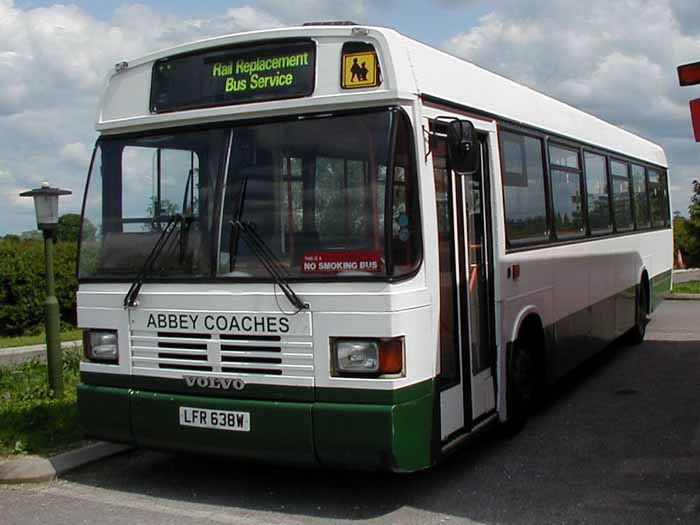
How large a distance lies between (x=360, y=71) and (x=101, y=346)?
266 centimetres

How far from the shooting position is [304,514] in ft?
19.2

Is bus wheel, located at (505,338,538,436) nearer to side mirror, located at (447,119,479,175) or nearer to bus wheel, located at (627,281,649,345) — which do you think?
side mirror, located at (447,119,479,175)

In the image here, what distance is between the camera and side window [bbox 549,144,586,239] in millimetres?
8968

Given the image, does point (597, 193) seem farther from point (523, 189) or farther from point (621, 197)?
point (523, 189)

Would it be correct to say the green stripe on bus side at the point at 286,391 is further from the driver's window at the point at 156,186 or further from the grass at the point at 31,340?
the grass at the point at 31,340

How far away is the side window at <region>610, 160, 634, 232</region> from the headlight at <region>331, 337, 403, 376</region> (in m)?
6.94

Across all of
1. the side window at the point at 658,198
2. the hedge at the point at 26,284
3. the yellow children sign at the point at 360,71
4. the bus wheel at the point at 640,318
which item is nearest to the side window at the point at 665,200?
the side window at the point at 658,198

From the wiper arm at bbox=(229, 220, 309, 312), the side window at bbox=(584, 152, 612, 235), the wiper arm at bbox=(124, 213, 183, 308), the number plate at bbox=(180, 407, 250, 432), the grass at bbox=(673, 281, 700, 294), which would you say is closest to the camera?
the wiper arm at bbox=(229, 220, 309, 312)

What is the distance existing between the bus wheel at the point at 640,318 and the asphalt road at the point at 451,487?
15.2 ft

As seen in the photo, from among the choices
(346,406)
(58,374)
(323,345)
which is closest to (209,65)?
(323,345)

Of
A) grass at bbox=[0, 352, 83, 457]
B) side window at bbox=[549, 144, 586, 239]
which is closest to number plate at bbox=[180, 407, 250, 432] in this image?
grass at bbox=[0, 352, 83, 457]

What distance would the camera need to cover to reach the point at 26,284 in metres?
20.1

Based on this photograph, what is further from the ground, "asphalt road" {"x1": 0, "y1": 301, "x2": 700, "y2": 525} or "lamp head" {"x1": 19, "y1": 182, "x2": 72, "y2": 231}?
"lamp head" {"x1": 19, "y1": 182, "x2": 72, "y2": 231}

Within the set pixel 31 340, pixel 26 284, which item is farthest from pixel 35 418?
pixel 26 284
